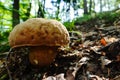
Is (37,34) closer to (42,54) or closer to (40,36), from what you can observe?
(40,36)

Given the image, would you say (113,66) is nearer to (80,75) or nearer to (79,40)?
(80,75)

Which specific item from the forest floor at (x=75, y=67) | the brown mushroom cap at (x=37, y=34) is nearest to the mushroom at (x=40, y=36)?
the brown mushroom cap at (x=37, y=34)

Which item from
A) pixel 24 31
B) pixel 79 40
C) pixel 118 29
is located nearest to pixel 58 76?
pixel 24 31


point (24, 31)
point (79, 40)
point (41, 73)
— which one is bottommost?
point (41, 73)

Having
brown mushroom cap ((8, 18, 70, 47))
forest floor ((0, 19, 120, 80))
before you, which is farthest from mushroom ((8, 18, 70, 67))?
forest floor ((0, 19, 120, 80))

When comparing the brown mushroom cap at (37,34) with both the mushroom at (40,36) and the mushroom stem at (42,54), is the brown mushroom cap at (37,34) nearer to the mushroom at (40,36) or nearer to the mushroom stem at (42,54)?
the mushroom at (40,36)

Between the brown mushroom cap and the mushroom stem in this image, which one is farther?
the mushroom stem

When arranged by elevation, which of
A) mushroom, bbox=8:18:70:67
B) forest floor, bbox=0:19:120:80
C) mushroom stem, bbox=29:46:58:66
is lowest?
forest floor, bbox=0:19:120:80

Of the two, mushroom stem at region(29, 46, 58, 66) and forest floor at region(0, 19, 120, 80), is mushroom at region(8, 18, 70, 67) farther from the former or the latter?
forest floor at region(0, 19, 120, 80)
